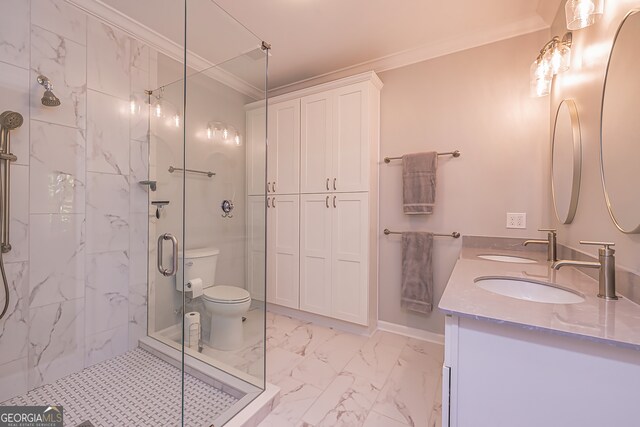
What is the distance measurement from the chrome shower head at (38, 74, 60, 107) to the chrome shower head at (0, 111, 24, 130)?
15cm

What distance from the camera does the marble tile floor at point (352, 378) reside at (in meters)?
1.40

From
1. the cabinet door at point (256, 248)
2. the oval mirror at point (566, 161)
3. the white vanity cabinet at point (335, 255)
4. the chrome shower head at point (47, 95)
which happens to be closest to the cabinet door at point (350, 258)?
the white vanity cabinet at point (335, 255)

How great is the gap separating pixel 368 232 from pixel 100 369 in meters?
A: 2.14

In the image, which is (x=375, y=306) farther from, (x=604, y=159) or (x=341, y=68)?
(x=341, y=68)

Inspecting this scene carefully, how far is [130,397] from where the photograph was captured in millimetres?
1543

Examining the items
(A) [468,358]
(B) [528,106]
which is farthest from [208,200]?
(B) [528,106]

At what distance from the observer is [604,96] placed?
3.41 ft

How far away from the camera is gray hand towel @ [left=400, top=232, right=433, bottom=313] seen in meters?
2.17

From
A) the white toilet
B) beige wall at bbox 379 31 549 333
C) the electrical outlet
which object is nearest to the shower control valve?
the white toilet

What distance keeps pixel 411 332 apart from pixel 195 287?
179cm

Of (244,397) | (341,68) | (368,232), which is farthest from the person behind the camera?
(341,68)

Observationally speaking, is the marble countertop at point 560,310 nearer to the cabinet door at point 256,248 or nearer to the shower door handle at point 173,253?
the cabinet door at point 256,248

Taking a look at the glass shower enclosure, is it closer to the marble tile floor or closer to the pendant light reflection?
the pendant light reflection

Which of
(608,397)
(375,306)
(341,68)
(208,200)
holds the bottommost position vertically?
(375,306)
